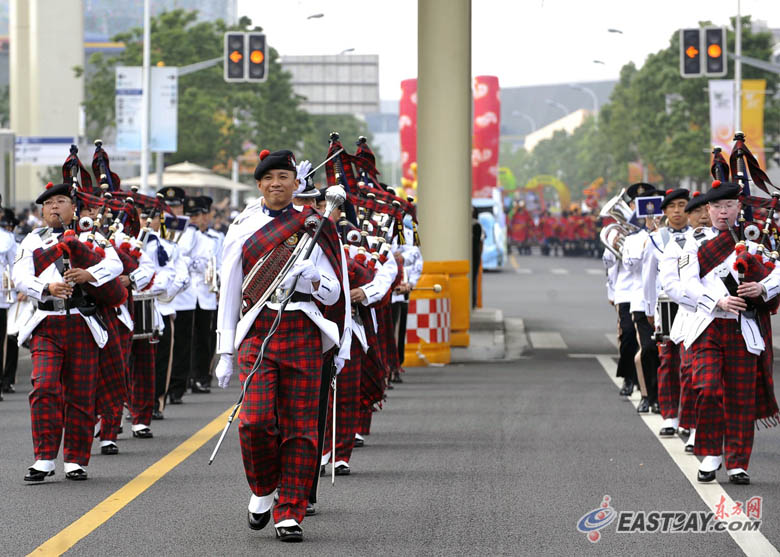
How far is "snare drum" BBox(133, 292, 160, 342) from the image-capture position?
12.3m

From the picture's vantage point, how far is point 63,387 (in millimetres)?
9938

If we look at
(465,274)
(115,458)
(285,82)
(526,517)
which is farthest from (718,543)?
(285,82)

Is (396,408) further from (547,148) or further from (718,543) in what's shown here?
(547,148)

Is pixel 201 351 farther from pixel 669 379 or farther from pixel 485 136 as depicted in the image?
pixel 485 136

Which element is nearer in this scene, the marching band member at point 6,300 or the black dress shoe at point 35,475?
the black dress shoe at point 35,475

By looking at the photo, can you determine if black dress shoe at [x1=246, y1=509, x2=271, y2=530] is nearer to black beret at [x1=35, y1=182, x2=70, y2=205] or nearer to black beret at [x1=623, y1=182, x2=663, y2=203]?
black beret at [x1=35, y1=182, x2=70, y2=205]

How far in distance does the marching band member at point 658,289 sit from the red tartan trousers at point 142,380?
13.4ft

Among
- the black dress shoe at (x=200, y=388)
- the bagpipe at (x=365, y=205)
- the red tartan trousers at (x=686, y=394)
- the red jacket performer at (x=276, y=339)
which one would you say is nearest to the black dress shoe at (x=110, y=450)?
the bagpipe at (x=365, y=205)

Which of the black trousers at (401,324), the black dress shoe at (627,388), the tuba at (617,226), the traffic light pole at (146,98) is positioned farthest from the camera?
the traffic light pole at (146,98)

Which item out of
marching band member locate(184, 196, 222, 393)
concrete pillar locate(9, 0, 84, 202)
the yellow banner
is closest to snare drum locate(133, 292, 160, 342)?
marching band member locate(184, 196, 222, 393)

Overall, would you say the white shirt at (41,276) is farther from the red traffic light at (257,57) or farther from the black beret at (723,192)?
the red traffic light at (257,57)

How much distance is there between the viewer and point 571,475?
9836 millimetres

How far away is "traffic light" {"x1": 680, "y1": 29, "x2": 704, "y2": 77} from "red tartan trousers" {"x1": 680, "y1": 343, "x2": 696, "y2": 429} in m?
18.4

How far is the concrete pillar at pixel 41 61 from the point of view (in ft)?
232
